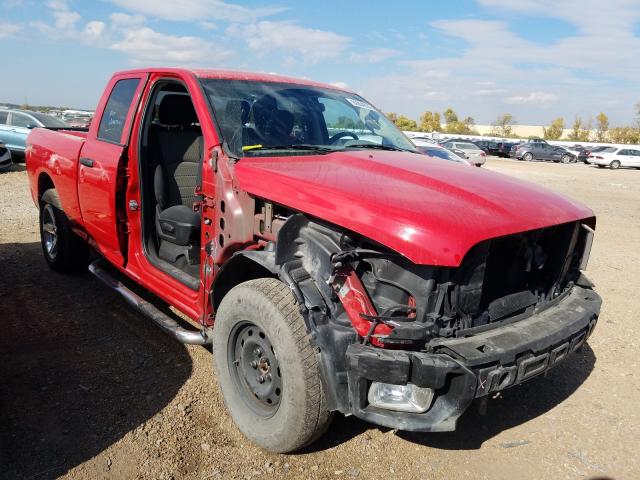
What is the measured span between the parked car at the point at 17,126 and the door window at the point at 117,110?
1170 centimetres

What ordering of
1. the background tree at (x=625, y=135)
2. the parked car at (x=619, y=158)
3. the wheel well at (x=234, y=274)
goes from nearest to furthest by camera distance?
the wheel well at (x=234, y=274)
the parked car at (x=619, y=158)
the background tree at (x=625, y=135)

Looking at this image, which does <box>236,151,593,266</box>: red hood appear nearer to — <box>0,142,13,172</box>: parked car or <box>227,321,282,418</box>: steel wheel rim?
<box>227,321,282,418</box>: steel wheel rim

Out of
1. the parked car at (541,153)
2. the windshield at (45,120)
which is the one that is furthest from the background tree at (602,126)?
the windshield at (45,120)

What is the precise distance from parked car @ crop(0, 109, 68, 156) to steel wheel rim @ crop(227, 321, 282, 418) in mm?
14008

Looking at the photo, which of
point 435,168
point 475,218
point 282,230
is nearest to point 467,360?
point 475,218

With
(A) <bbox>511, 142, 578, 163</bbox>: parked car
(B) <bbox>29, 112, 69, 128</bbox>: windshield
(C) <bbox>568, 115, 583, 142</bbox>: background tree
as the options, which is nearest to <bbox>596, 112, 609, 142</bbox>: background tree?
(C) <bbox>568, 115, 583, 142</bbox>: background tree

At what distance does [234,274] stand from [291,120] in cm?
119

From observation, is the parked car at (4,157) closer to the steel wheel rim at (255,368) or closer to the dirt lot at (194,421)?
the dirt lot at (194,421)

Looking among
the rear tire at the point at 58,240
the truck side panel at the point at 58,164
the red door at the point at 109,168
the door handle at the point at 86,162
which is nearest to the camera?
the red door at the point at 109,168

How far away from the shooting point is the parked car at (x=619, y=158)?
31844 mm

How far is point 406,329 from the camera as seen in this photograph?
7.40 ft

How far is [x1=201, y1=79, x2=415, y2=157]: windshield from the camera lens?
3.29m

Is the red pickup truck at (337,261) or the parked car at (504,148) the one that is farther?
the parked car at (504,148)

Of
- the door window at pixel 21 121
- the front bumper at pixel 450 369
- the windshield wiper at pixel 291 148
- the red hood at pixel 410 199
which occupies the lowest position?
the front bumper at pixel 450 369
